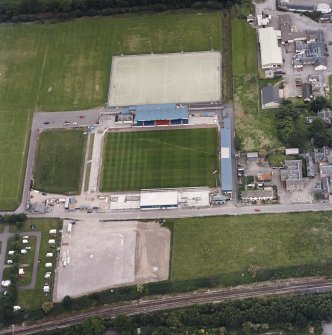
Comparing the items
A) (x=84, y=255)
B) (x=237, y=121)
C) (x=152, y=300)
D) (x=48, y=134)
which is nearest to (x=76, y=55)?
(x=48, y=134)

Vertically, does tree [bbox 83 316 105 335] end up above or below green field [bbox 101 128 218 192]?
below

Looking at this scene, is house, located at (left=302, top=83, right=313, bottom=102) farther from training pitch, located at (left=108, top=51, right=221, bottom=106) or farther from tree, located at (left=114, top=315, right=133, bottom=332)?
tree, located at (left=114, top=315, right=133, bottom=332)

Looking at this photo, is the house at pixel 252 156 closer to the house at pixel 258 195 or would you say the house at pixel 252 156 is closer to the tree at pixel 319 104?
the house at pixel 258 195

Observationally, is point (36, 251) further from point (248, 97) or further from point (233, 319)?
point (248, 97)

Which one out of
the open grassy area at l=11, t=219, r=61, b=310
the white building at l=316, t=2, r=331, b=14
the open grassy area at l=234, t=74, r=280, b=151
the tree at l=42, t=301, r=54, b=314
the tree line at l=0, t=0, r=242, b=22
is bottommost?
the tree at l=42, t=301, r=54, b=314

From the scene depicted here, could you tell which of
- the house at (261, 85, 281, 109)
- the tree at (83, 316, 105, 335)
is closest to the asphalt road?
the tree at (83, 316, 105, 335)

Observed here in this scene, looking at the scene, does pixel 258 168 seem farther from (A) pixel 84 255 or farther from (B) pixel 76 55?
(B) pixel 76 55
